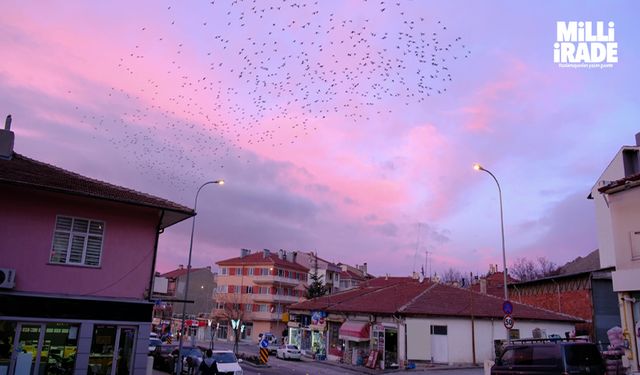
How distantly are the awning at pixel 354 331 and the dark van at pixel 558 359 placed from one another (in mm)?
21977

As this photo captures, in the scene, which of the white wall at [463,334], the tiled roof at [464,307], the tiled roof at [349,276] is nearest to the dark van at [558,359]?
the white wall at [463,334]

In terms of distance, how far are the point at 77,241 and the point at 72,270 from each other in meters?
1.08

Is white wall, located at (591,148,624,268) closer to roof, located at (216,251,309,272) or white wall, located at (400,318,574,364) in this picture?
white wall, located at (400,318,574,364)

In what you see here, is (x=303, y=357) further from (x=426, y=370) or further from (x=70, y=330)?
(x=70, y=330)

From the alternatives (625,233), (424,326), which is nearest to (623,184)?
(625,233)

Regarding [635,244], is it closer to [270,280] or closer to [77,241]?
[77,241]

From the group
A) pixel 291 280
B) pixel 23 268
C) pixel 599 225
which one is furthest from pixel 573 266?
pixel 23 268

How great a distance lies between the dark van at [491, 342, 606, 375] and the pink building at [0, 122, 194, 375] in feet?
44.2

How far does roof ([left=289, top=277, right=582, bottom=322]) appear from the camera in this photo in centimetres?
3831

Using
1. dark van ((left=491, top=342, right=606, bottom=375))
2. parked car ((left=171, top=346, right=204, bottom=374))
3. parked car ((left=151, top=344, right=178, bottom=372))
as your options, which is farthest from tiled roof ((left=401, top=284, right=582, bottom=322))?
dark van ((left=491, top=342, right=606, bottom=375))

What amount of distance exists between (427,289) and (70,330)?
3133 cm

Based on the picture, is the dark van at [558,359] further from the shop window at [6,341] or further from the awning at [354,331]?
the awning at [354,331]

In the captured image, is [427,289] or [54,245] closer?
[54,245]

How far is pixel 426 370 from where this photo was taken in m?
34.9
